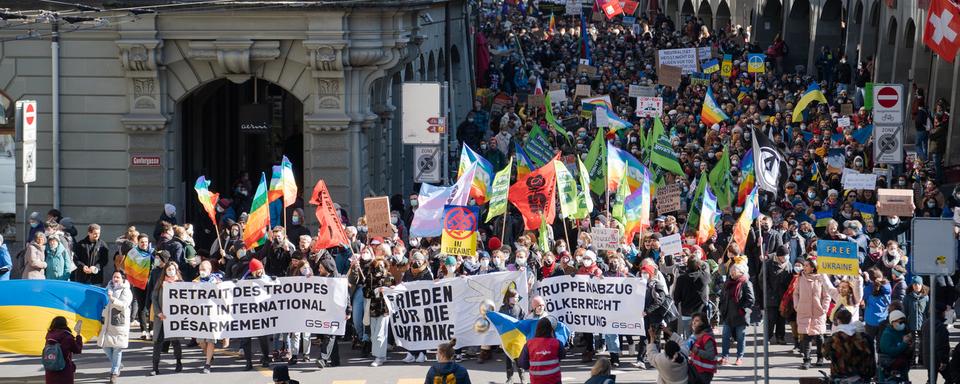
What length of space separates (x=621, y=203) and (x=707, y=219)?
1737 mm

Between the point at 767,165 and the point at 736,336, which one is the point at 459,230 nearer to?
the point at 736,336

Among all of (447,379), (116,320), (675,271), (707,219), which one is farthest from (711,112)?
(447,379)

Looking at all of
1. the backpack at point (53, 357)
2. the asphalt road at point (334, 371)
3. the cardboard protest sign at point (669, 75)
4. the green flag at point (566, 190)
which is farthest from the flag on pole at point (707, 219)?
the cardboard protest sign at point (669, 75)

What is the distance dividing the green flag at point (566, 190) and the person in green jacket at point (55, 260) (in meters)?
6.72

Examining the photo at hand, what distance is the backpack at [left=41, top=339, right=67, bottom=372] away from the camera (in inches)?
725

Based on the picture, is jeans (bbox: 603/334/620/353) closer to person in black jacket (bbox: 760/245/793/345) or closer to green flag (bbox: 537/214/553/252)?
person in black jacket (bbox: 760/245/793/345)

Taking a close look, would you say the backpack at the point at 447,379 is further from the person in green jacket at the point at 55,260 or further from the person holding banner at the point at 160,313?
the person in green jacket at the point at 55,260

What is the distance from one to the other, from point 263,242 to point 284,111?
14.9 meters

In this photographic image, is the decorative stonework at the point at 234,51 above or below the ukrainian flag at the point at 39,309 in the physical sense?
above

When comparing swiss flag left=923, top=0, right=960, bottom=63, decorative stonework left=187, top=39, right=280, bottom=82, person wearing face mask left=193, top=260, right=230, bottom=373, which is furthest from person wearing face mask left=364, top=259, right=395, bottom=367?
swiss flag left=923, top=0, right=960, bottom=63

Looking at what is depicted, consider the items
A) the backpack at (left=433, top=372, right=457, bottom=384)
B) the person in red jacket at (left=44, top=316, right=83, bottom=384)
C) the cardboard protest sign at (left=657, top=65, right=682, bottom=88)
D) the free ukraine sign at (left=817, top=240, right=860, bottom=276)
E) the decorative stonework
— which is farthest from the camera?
the cardboard protest sign at (left=657, top=65, right=682, bottom=88)

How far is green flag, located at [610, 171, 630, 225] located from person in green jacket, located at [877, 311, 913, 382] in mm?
7738

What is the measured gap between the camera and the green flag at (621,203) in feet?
86.5

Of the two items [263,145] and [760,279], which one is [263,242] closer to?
[760,279]
